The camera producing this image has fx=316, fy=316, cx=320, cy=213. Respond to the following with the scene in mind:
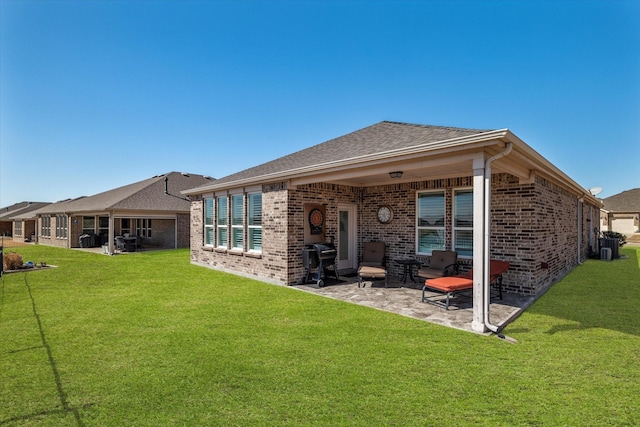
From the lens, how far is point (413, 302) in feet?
22.0

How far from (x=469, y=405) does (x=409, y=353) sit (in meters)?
1.17

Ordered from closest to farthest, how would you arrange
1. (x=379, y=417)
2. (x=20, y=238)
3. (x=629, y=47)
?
(x=379, y=417), (x=629, y=47), (x=20, y=238)

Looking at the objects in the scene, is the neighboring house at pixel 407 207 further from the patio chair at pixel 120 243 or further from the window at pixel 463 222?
the patio chair at pixel 120 243

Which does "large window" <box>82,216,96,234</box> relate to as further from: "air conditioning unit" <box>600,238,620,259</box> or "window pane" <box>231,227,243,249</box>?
"air conditioning unit" <box>600,238,620,259</box>

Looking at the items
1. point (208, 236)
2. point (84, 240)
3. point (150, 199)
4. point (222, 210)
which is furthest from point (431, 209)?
point (84, 240)

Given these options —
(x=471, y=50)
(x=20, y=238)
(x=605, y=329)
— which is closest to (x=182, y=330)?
(x=605, y=329)

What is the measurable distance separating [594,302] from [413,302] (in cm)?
387

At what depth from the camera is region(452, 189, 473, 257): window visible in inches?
325

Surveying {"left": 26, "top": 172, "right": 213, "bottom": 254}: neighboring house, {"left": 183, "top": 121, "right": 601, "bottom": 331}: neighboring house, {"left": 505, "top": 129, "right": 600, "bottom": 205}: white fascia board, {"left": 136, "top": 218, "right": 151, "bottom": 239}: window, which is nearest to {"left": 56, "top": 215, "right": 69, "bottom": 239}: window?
{"left": 26, "top": 172, "right": 213, "bottom": 254}: neighboring house

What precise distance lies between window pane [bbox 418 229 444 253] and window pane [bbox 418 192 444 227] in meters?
0.21

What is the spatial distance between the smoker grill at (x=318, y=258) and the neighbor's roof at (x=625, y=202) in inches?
1431

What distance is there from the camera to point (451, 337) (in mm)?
4684

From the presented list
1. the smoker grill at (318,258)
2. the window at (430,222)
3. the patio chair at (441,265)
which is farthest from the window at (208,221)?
the patio chair at (441,265)

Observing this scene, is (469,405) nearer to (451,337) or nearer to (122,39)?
(451,337)
